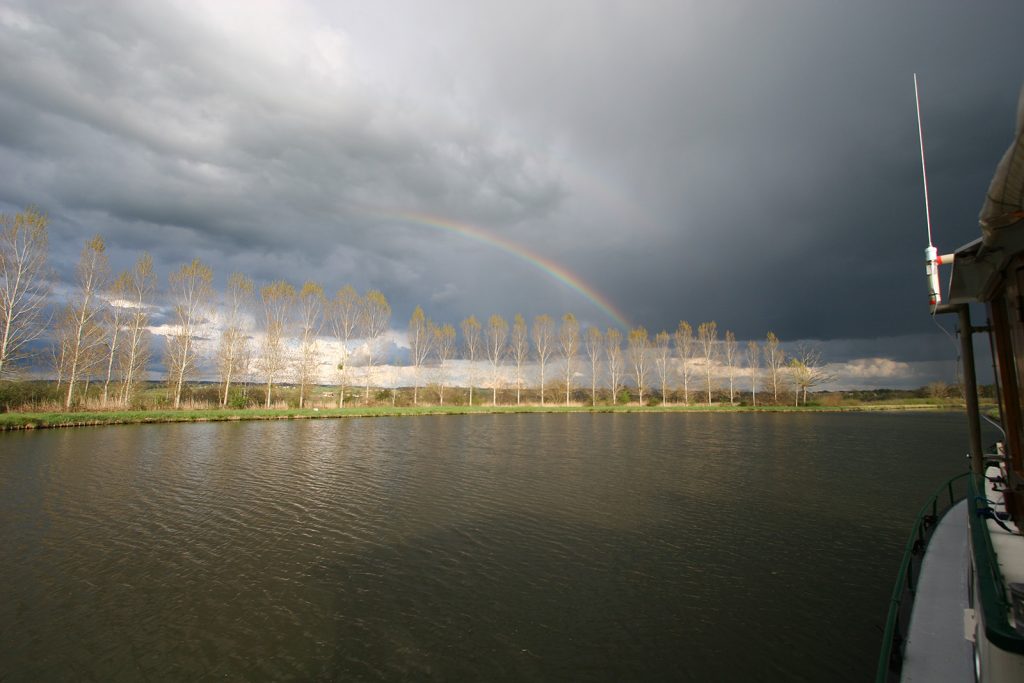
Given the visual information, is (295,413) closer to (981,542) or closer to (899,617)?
(899,617)

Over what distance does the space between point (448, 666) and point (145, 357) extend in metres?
50.2

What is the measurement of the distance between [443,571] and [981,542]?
803 cm

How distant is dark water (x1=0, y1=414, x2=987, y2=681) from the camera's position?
6348mm

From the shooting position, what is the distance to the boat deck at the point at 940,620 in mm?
4688

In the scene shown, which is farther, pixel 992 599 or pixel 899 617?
pixel 899 617

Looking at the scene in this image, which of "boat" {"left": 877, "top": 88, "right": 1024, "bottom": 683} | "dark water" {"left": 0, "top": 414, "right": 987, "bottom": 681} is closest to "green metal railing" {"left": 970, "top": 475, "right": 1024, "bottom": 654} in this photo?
"boat" {"left": 877, "top": 88, "right": 1024, "bottom": 683}

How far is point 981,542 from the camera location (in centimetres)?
439

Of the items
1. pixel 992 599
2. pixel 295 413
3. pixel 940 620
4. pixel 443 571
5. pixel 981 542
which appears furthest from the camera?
pixel 295 413

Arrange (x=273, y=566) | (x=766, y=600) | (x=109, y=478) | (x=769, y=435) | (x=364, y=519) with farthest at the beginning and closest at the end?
(x=769, y=435) < (x=109, y=478) < (x=364, y=519) < (x=273, y=566) < (x=766, y=600)

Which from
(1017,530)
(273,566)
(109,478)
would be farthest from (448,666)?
(109,478)

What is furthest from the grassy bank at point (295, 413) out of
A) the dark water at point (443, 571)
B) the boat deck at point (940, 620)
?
the boat deck at point (940, 620)

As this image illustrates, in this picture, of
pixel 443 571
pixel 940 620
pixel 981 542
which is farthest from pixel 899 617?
pixel 443 571

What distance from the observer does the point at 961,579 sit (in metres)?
6.74

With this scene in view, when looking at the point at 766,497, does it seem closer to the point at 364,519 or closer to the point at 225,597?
the point at 364,519
